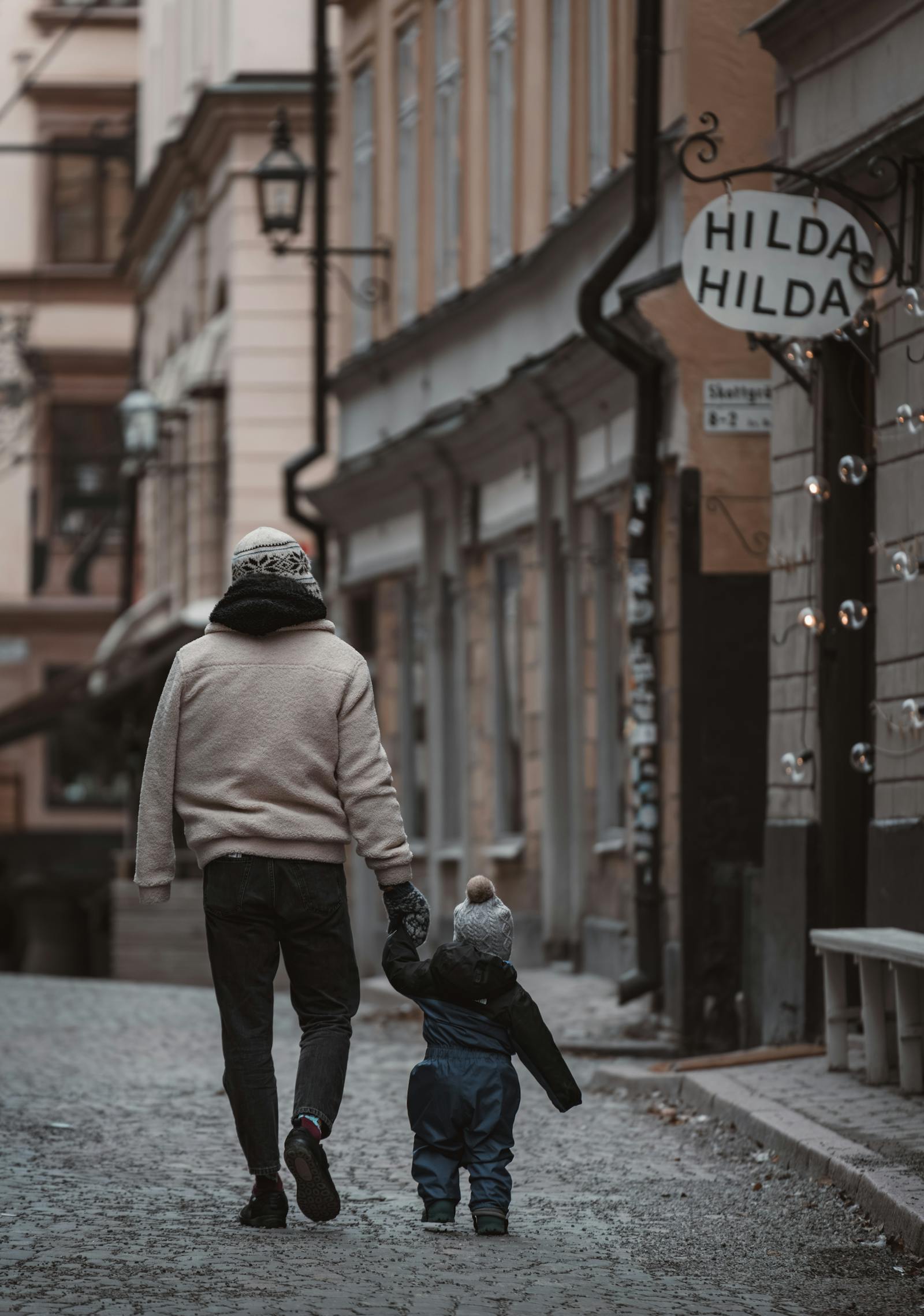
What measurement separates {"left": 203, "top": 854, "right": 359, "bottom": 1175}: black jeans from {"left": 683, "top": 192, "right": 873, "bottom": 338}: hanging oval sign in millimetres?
4735

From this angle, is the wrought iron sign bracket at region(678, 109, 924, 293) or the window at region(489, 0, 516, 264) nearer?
the wrought iron sign bracket at region(678, 109, 924, 293)

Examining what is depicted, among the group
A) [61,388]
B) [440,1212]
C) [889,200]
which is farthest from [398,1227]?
[61,388]

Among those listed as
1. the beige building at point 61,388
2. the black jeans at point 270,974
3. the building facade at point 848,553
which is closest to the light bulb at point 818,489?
the building facade at point 848,553

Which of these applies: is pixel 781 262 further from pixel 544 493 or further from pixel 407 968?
pixel 544 493

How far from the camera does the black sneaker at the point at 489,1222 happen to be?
771cm

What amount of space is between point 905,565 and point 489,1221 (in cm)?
453

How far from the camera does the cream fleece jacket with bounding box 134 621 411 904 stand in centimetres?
794

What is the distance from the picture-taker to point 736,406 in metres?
15.2

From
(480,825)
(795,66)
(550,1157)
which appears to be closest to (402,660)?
(480,825)

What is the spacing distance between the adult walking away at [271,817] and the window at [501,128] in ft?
43.4

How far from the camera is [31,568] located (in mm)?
49094

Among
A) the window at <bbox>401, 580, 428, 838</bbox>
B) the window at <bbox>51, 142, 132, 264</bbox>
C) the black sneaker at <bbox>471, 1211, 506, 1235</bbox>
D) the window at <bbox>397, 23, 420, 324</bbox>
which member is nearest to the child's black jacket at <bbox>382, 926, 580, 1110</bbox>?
the black sneaker at <bbox>471, 1211, 506, 1235</bbox>

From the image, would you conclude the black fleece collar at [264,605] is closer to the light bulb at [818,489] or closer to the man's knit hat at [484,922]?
the man's knit hat at [484,922]

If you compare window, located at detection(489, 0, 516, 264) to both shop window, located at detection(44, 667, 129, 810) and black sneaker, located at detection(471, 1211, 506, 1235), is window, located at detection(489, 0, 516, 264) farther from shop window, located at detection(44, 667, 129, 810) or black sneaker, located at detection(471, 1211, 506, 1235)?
shop window, located at detection(44, 667, 129, 810)
